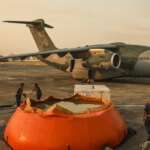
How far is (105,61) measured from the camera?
86.5ft

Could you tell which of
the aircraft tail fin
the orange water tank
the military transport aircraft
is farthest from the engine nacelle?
the orange water tank

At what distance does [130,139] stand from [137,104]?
6.97 m

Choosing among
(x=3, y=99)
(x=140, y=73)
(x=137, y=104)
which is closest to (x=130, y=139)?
(x=137, y=104)

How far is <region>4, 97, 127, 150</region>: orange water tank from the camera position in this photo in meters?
7.98

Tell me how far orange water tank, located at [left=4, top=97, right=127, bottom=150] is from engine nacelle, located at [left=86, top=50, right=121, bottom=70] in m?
17.6

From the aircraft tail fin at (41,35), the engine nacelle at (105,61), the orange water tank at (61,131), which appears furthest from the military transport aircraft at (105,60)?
the orange water tank at (61,131)

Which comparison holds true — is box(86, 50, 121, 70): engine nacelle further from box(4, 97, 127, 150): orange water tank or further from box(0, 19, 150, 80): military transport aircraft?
box(4, 97, 127, 150): orange water tank

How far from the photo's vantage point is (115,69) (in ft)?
86.8

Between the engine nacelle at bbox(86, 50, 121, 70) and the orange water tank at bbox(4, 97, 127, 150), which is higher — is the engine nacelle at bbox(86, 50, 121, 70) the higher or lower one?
the lower one

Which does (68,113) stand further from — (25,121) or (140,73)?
(140,73)

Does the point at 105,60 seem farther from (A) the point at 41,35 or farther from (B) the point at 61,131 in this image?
(B) the point at 61,131

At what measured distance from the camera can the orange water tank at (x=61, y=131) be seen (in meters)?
7.98

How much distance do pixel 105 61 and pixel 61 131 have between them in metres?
18.7

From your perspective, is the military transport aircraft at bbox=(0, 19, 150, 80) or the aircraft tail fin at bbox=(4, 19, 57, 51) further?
the aircraft tail fin at bbox=(4, 19, 57, 51)
